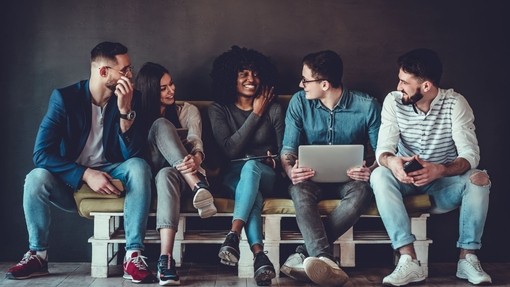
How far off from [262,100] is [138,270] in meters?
1.21

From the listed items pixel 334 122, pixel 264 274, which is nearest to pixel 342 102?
pixel 334 122

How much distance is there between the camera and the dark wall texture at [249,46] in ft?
13.9

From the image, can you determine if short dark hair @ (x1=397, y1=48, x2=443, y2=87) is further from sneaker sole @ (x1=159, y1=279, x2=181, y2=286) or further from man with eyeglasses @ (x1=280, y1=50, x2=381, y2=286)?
→ sneaker sole @ (x1=159, y1=279, x2=181, y2=286)

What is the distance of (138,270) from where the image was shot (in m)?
3.51

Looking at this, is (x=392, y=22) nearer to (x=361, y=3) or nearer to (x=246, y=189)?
(x=361, y=3)

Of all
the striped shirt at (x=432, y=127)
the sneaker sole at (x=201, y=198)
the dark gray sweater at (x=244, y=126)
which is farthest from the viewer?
the dark gray sweater at (x=244, y=126)

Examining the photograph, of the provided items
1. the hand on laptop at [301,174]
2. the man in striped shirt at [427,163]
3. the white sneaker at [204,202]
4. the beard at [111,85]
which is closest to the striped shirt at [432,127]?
the man in striped shirt at [427,163]

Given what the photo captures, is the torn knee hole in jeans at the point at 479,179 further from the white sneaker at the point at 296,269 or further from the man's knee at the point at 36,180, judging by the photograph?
the man's knee at the point at 36,180

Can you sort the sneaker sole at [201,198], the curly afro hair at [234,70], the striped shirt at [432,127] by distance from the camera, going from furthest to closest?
the curly afro hair at [234,70]
the striped shirt at [432,127]
the sneaker sole at [201,198]


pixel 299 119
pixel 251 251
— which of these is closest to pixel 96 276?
pixel 251 251

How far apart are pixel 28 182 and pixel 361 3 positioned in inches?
85.9

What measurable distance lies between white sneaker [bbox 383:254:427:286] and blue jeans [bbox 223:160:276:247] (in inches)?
25.9

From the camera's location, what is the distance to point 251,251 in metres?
3.66

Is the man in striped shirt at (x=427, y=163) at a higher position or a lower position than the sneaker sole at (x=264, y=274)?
higher
